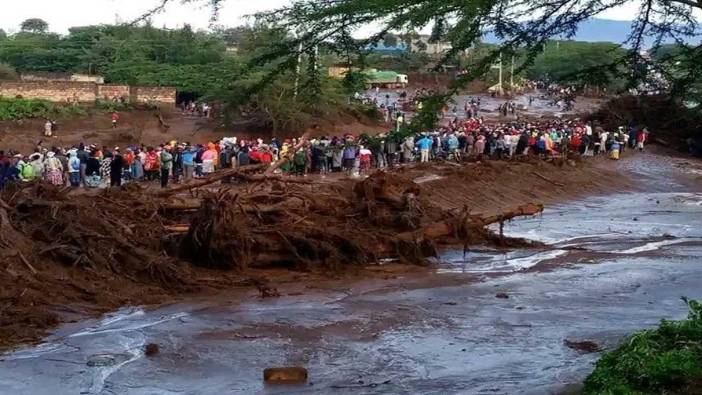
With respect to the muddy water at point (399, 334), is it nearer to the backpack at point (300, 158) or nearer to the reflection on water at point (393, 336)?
the reflection on water at point (393, 336)

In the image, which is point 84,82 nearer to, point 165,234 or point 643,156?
point 643,156

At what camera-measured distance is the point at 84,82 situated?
51.8 metres

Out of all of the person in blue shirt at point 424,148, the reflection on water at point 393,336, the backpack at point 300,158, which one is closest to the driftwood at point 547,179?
the person in blue shirt at point 424,148

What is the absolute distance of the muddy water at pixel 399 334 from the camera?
1096 centimetres

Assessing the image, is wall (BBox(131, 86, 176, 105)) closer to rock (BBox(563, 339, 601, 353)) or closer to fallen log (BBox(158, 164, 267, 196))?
fallen log (BBox(158, 164, 267, 196))

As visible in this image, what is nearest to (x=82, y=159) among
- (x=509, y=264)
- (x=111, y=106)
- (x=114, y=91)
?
(x=509, y=264)

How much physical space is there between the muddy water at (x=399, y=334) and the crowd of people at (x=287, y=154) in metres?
4.08

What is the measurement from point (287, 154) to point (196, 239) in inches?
133

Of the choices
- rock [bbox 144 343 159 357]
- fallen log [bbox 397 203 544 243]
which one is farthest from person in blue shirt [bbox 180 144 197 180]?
rock [bbox 144 343 159 357]

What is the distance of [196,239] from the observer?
55.3 feet

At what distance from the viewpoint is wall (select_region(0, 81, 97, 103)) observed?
5066cm

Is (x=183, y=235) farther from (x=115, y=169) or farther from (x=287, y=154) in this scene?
(x=115, y=169)

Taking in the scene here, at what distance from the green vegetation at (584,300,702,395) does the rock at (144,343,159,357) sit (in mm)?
5785

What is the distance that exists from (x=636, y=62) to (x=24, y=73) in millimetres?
56316
